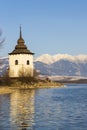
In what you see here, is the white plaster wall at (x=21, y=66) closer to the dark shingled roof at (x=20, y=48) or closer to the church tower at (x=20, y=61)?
the church tower at (x=20, y=61)

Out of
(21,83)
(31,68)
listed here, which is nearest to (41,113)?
(21,83)

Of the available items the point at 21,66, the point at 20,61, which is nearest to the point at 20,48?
the point at 20,61

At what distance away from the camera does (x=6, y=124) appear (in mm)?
30203

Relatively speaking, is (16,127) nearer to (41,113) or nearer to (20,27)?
(41,113)

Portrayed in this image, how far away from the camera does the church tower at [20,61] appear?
401ft

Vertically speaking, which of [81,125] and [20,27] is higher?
[20,27]

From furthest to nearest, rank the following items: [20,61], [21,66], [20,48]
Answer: [20,48] < [21,66] < [20,61]

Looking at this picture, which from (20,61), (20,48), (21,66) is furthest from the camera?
(20,48)

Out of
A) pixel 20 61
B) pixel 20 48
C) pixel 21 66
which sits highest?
pixel 20 48

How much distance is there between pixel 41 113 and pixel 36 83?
7952 cm

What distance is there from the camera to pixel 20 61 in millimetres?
123062

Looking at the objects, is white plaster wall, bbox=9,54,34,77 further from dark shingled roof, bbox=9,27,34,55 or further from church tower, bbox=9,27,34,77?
dark shingled roof, bbox=9,27,34,55

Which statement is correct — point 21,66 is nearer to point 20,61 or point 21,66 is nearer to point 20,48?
point 20,61

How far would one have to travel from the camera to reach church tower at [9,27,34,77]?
122325 mm
